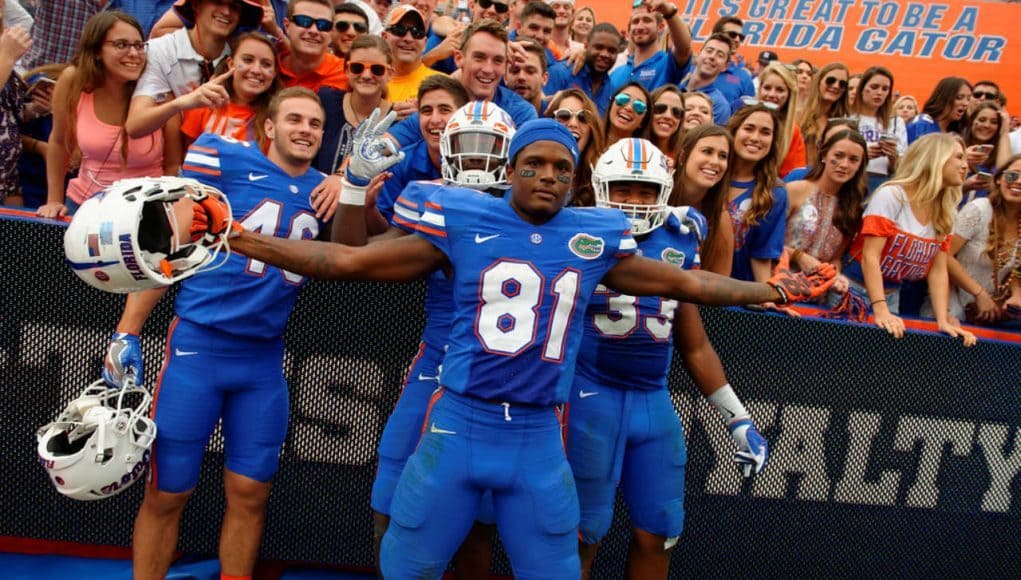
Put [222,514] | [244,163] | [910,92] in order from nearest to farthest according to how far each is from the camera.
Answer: [244,163]
[222,514]
[910,92]

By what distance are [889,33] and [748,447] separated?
9860 millimetres

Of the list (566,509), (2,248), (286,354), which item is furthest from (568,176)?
(2,248)

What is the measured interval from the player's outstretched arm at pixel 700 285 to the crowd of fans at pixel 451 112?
0.82 m

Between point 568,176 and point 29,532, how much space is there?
297cm

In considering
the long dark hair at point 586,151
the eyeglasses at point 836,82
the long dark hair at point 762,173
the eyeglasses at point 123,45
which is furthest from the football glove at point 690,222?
the eyeglasses at point 836,82

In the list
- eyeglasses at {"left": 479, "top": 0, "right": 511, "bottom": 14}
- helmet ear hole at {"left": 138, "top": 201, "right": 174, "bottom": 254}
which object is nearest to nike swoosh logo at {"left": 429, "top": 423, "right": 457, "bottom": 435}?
helmet ear hole at {"left": 138, "top": 201, "right": 174, "bottom": 254}

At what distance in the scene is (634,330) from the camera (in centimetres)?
359

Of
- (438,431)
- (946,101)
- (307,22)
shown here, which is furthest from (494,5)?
(438,431)

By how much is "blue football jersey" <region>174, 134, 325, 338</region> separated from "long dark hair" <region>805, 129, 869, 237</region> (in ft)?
9.60

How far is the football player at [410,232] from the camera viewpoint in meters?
3.36

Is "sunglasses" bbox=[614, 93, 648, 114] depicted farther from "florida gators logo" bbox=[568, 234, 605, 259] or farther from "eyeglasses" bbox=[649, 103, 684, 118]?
"florida gators logo" bbox=[568, 234, 605, 259]

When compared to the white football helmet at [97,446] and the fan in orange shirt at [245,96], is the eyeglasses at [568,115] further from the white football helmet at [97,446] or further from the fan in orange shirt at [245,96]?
the white football helmet at [97,446]

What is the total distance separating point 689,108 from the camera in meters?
5.49

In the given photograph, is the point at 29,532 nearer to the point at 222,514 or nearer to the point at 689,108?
the point at 222,514
